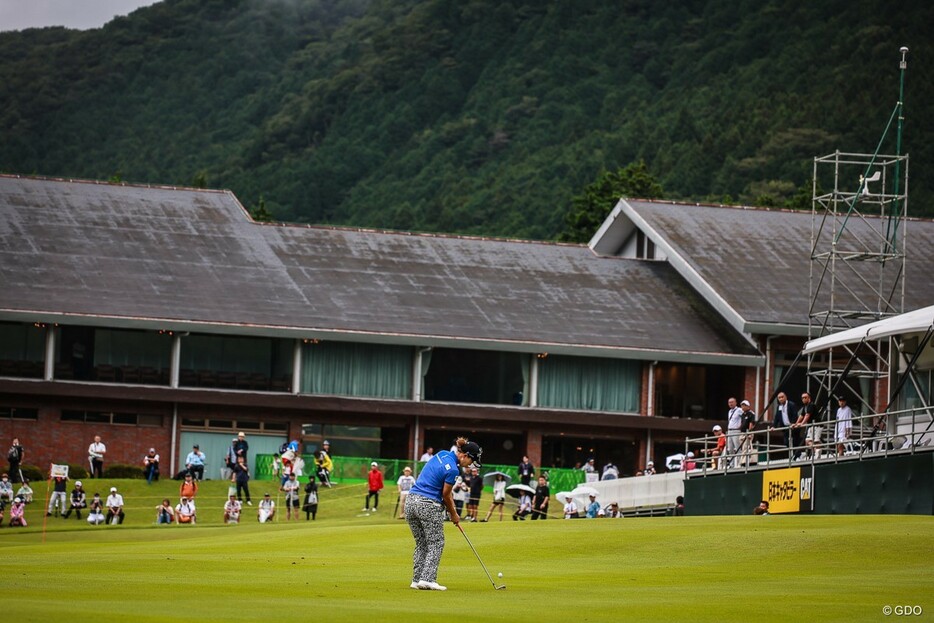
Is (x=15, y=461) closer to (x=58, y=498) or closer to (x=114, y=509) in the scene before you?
(x=58, y=498)

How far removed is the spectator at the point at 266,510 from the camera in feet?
135

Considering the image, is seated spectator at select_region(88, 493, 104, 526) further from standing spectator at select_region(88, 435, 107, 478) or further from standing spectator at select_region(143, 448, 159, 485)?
standing spectator at select_region(88, 435, 107, 478)

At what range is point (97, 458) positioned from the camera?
47250mm

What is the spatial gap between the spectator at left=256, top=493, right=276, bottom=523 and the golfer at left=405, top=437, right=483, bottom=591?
73.6ft

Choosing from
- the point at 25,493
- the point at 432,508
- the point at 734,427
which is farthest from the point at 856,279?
the point at 432,508

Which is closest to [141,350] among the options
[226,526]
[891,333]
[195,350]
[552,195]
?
[195,350]

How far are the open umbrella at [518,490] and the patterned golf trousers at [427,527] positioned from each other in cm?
A: 2238

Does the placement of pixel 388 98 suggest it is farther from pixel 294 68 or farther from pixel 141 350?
pixel 141 350

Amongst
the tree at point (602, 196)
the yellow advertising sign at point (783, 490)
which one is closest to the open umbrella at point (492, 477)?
the yellow advertising sign at point (783, 490)

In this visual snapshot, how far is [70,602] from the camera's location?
16.2 metres

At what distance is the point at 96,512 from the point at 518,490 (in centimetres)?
1136

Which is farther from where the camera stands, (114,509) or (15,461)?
(15,461)

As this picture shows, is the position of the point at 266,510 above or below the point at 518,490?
below

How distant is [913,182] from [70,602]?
320ft
